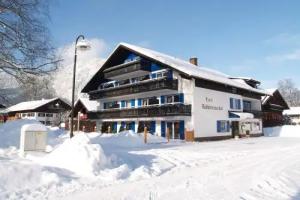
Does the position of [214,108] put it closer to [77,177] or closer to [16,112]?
[77,177]

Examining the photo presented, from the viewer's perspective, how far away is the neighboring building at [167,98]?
3100 centimetres

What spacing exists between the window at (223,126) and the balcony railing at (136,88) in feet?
21.9

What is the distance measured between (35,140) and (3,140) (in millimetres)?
4519

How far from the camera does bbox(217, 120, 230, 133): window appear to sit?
112ft

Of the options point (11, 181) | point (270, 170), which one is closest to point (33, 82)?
point (11, 181)

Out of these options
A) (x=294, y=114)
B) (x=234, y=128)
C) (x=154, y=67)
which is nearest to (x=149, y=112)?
(x=154, y=67)

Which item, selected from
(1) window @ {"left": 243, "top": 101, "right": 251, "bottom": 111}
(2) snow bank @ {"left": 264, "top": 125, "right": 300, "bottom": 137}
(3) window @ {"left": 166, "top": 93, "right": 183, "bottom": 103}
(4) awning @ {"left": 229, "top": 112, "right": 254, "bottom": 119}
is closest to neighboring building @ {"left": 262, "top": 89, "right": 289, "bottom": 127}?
(2) snow bank @ {"left": 264, "top": 125, "right": 300, "bottom": 137}

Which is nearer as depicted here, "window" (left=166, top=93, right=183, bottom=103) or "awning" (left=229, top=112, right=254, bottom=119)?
"window" (left=166, top=93, right=183, bottom=103)

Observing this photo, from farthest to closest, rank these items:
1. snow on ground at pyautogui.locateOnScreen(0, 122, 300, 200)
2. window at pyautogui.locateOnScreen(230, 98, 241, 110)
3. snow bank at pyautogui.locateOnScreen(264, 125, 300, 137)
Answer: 1. snow bank at pyautogui.locateOnScreen(264, 125, 300, 137)
2. window at pyautogui.locateOnScreen(230, 98, 241, 110)
3. snow on ground at pyautogui.locateOnScreen(0, 122, 300, 200)

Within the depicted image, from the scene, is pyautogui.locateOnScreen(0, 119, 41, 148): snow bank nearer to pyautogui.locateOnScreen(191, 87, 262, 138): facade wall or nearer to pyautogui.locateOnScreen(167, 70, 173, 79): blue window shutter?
pyautogui.locateOnScreen(191, 87, 262, 138): facade wall

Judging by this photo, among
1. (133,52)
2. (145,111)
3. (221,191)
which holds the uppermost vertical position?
(133,52)

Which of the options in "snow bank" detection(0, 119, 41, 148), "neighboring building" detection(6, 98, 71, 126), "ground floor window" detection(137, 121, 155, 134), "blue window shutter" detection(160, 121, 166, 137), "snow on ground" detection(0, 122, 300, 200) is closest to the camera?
"snow on ground" detection(0, 122, 300, 200)

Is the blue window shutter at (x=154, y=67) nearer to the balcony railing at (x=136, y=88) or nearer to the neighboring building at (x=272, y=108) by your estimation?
the balcony railing at (x=136, y=88)

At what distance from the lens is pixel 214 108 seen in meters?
33.5
